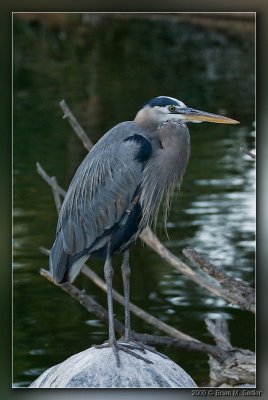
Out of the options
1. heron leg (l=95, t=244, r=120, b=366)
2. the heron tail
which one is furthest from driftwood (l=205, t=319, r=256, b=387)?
the heron tail

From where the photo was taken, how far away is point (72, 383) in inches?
207

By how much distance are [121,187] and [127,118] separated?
77 centimetres

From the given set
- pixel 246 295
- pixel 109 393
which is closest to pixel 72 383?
pixel 109 393

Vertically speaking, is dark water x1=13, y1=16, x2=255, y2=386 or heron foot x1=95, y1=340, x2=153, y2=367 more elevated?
dark water x1=13, y1=16, x2=255, y2=386

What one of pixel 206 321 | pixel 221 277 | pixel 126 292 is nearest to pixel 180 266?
pixel 206 321

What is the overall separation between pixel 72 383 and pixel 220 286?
1150 mm

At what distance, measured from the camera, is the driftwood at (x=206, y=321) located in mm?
5781

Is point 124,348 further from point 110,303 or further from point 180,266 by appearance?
point 180,266

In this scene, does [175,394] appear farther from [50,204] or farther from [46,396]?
[50,204]

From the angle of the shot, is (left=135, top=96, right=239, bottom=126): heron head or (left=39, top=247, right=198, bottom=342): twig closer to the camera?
(left=135, top=96, right=239, bottom=126): heron head

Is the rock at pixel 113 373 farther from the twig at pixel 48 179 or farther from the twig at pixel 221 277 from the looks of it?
the twig at pixel 48 179

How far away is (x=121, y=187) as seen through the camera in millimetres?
5348

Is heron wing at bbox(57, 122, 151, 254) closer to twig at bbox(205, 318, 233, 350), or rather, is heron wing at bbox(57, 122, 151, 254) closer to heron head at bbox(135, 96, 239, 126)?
heron head at bbox(135, 96, 239, 126)

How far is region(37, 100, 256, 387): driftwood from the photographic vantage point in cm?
578
